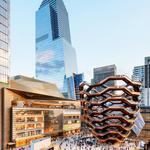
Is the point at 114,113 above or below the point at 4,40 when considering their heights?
below

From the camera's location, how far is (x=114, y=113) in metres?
73.0

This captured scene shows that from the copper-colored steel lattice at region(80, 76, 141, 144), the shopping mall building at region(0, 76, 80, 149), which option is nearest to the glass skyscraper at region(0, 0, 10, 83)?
the shopping mall building at region(0, 76, 80, 149)

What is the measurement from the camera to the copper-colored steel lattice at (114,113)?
67.1 metres

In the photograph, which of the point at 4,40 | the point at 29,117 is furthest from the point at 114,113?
the point at 4,40

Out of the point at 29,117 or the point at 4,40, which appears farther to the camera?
the point at 29,117

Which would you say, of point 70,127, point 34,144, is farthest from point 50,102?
point 34,144

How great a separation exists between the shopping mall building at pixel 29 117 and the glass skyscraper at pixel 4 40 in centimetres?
343

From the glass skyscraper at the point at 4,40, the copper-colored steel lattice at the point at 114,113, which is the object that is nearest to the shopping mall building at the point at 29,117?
Result: the glass skyscraper at the point at 4,40

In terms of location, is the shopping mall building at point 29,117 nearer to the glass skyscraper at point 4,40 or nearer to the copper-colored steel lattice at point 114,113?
the glass skyscraper at point 4,40

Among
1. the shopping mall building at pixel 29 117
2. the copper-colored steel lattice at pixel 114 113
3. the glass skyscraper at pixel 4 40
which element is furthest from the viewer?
the copper-colored steel lattice at pixel 114 113

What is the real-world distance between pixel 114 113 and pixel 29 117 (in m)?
21.9

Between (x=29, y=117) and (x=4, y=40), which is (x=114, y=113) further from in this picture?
(x=4, y=40)

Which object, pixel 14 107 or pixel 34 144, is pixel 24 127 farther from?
pixel 34 144

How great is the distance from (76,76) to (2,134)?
13992 centimetres
